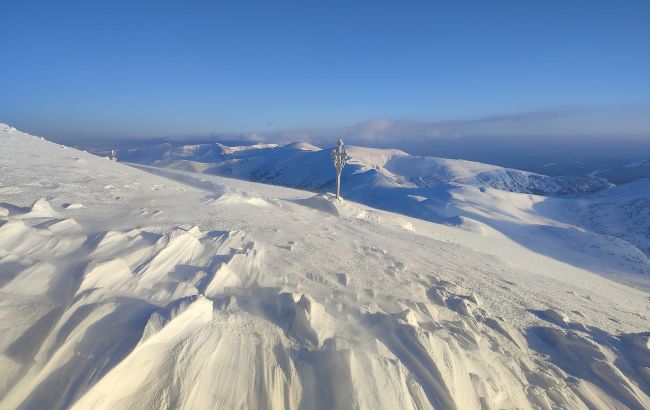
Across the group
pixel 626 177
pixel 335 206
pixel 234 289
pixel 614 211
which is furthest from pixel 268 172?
pixel 626 177

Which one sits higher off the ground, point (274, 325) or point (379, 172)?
point (274, 325)

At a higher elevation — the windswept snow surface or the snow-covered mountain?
the windswept snow surface

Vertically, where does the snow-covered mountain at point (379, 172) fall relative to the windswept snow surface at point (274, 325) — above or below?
below

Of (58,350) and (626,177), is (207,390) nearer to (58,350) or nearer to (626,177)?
(58,350)

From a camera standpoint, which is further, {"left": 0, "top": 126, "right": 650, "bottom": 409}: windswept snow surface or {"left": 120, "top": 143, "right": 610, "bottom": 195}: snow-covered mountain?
{"left": 120, "top": 143, "right": 610, "bottom": 195}: snow-covered mountain

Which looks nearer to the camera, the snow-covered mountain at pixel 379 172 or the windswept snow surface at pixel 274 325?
the windswept snow surface at pixel 274 325
